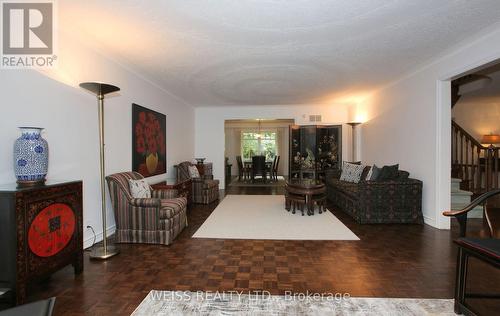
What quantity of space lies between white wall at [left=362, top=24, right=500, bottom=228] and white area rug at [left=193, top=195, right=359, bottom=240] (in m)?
1.57

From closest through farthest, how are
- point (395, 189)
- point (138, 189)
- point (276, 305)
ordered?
point (276, 305) → point (138, 189) → point (395, 189)

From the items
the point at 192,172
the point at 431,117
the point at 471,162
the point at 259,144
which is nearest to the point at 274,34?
the point at 431,117

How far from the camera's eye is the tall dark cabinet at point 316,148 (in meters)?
7.38

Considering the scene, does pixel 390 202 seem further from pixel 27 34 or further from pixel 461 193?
pixel 27 34

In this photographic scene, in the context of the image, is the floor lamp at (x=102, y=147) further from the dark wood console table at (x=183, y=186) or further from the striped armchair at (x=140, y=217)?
the dark wood console table at (x=183, y=186)

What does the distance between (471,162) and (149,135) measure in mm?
6703

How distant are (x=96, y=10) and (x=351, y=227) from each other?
4.21 m

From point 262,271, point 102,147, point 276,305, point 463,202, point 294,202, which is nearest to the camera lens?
point 276,305

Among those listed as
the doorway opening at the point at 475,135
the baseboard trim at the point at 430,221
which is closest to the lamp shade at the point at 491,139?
the doorway opening at the point at 475,135

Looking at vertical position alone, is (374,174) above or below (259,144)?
below

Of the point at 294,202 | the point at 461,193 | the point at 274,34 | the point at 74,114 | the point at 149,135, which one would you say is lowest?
the point at 294,202

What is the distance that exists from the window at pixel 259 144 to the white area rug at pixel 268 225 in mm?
6438

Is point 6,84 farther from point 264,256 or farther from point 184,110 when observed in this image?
point 184,110

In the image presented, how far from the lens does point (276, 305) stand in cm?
185
